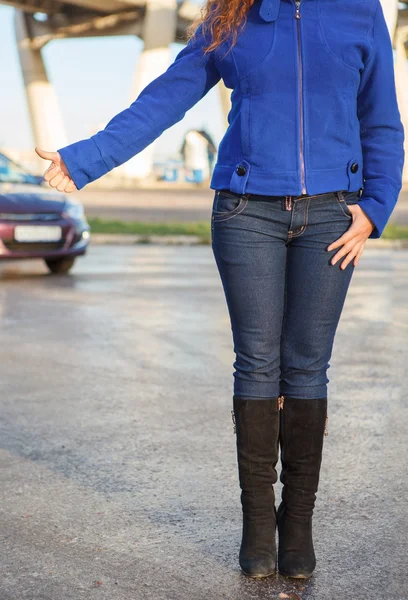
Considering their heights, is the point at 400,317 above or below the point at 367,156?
below

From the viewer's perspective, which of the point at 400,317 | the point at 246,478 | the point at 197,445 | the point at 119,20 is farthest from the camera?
the point at 119,20

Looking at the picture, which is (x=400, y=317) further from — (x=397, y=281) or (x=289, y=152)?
(x=289, y=152)

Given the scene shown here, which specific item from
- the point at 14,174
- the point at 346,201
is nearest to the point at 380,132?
the point at 346,201

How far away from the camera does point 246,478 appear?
10.3 ft

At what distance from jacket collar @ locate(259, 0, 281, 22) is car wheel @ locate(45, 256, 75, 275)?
388 inches

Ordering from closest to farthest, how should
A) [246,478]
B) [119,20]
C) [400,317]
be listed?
[246,478] < [400,317] < [119,20]

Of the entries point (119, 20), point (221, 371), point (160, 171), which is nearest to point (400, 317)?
point (221, 371)

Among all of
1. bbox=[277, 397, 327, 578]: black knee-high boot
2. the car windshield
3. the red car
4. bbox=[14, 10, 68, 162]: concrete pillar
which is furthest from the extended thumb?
bbox=[14, 10, 68, 162]: concrete pillar

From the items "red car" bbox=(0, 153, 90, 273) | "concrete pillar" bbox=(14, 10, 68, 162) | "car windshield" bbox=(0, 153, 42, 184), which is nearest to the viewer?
"red car" bbox=(0, 153, 90, 273)

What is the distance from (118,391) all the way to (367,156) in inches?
121

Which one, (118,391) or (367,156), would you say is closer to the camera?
(367,156)

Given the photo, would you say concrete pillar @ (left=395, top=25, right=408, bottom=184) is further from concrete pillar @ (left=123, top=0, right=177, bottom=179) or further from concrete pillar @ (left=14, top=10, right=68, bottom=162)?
concrete pillar @ (left=14, top=10, right=68, bottom=162)

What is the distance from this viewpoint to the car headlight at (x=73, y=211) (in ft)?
40.6

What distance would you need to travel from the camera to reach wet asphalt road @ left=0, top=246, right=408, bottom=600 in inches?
122
